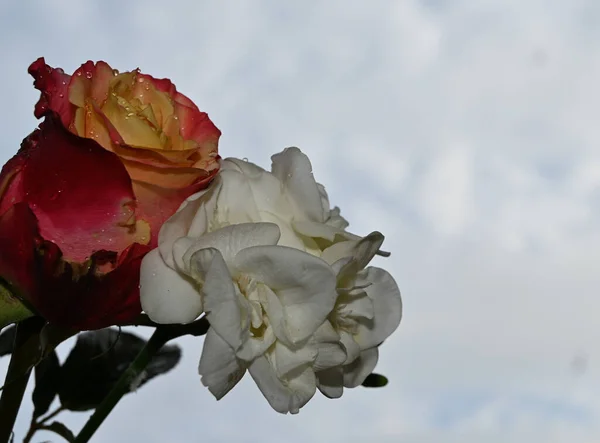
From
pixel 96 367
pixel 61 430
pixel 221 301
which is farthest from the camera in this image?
pixel 96 367

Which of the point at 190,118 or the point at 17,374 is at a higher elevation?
the point at 190,118

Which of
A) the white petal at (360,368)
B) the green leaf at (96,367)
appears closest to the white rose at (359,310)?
the white petal at (360,368)

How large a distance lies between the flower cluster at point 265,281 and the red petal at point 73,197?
23mm

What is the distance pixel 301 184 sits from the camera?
41cm

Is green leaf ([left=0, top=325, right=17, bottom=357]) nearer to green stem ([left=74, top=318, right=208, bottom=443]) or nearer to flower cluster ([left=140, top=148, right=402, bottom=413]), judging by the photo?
green stem ([left=74, top=318, right=208, bottom=443])

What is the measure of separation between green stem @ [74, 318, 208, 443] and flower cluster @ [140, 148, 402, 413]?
0.07m

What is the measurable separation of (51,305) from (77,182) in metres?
0.06

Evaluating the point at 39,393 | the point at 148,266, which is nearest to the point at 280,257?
the point at 148,266

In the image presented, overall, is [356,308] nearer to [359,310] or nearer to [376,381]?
[359,310]

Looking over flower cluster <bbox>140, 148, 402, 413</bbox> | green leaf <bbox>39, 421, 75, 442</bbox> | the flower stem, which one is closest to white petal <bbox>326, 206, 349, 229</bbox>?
flower cluster <bbox>140, 148, 402, 413</bbox>

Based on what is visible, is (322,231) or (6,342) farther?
(6,342)

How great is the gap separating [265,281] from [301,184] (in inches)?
2.4

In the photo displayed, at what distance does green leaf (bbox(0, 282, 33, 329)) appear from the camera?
39 cm

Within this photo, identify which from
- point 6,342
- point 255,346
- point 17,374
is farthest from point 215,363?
point 6,342
